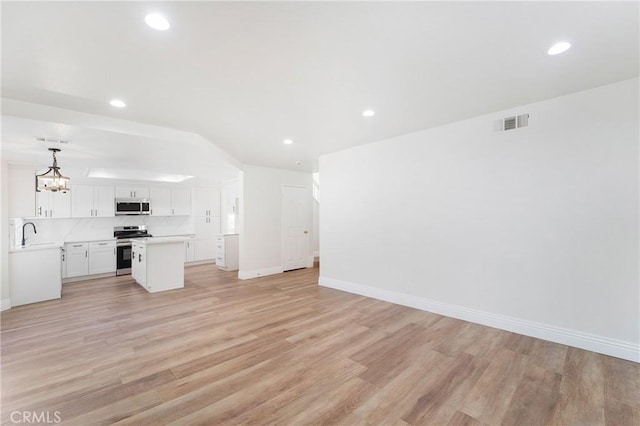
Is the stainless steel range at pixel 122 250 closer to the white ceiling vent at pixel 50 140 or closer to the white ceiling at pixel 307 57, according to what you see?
the white ceiling vent at pixel 50 140

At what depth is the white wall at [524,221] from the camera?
2.68 meters

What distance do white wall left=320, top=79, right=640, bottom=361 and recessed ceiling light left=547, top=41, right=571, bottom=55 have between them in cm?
116

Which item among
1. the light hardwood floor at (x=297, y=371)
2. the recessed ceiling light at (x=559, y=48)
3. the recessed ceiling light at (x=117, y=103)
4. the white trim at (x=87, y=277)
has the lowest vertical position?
the white trim at (x=87, y=277)

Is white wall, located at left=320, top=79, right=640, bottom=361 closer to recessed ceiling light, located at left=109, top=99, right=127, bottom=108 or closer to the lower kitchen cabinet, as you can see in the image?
recessed ceiling light, located at left=109, top=99, right=127, bottom=108

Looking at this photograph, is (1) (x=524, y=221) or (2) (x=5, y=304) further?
(2) (x=5, y=304)

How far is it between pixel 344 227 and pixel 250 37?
12.5ft

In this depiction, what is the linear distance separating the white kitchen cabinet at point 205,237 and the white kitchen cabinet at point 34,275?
344 centimetres

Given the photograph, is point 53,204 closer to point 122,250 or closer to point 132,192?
point 132,192

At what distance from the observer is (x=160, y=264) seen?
5227 millimetres

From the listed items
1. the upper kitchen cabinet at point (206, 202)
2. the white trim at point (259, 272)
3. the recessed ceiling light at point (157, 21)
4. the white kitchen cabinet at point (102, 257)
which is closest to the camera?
the recessed ceiling light at point (157, 21)

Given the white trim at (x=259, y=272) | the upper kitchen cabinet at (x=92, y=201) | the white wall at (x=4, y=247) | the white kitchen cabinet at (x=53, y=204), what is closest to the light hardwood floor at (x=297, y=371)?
the white wall at (x=4, y=247)

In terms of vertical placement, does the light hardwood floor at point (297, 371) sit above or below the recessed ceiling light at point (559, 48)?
below

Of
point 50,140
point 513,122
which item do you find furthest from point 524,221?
point 50,140

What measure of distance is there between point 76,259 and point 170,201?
8.28 ft
